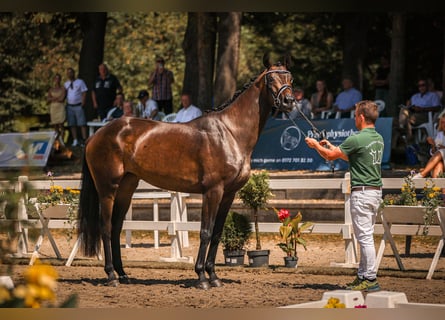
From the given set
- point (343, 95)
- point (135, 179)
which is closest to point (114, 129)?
point (135, 179)

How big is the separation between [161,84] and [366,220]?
45.6ft

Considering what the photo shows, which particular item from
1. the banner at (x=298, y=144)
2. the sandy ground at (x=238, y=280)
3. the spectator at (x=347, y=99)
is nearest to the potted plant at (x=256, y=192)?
the sandy ground at (x=238, y=280)

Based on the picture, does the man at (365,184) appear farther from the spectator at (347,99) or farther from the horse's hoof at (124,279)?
the spectator at (347,99)

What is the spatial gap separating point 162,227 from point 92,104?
41.7ft

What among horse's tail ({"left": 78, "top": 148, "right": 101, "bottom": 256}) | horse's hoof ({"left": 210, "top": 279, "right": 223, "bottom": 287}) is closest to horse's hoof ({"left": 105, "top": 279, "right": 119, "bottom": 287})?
horse's tail ({"left": 78, "top": 148, "right": 101, "bottom": 256})

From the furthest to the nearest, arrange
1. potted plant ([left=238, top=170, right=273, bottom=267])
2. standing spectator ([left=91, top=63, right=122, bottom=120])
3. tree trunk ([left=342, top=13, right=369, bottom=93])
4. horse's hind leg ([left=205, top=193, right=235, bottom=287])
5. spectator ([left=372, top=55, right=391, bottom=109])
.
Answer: tree trunk ([left=342, top=13, right=369, bottom=93])
spectator ([left=372, top=55, right=391, bottom=109])
standing spectator ([left=91, top=63, right=122, bottom=120])
potted plant ([left=238, top=170, right=273, bottom=267])
horse's hind leg ([left=205, top=193, right=235, bottom=287])

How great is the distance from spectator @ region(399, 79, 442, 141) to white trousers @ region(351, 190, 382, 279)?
36.1 ft

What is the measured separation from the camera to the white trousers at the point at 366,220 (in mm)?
9125

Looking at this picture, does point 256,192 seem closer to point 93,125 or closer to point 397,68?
point 397,68

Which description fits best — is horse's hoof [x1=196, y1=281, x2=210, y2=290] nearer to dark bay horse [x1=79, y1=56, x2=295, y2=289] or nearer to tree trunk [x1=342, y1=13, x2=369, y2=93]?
dark bay horse [x1=79, y1=56, x2=295, y2=289]

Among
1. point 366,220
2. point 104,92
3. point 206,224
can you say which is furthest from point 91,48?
point 366,220

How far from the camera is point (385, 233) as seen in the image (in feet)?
36.1

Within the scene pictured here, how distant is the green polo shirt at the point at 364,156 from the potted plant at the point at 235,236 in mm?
2612

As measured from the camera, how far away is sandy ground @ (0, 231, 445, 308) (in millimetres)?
9047
